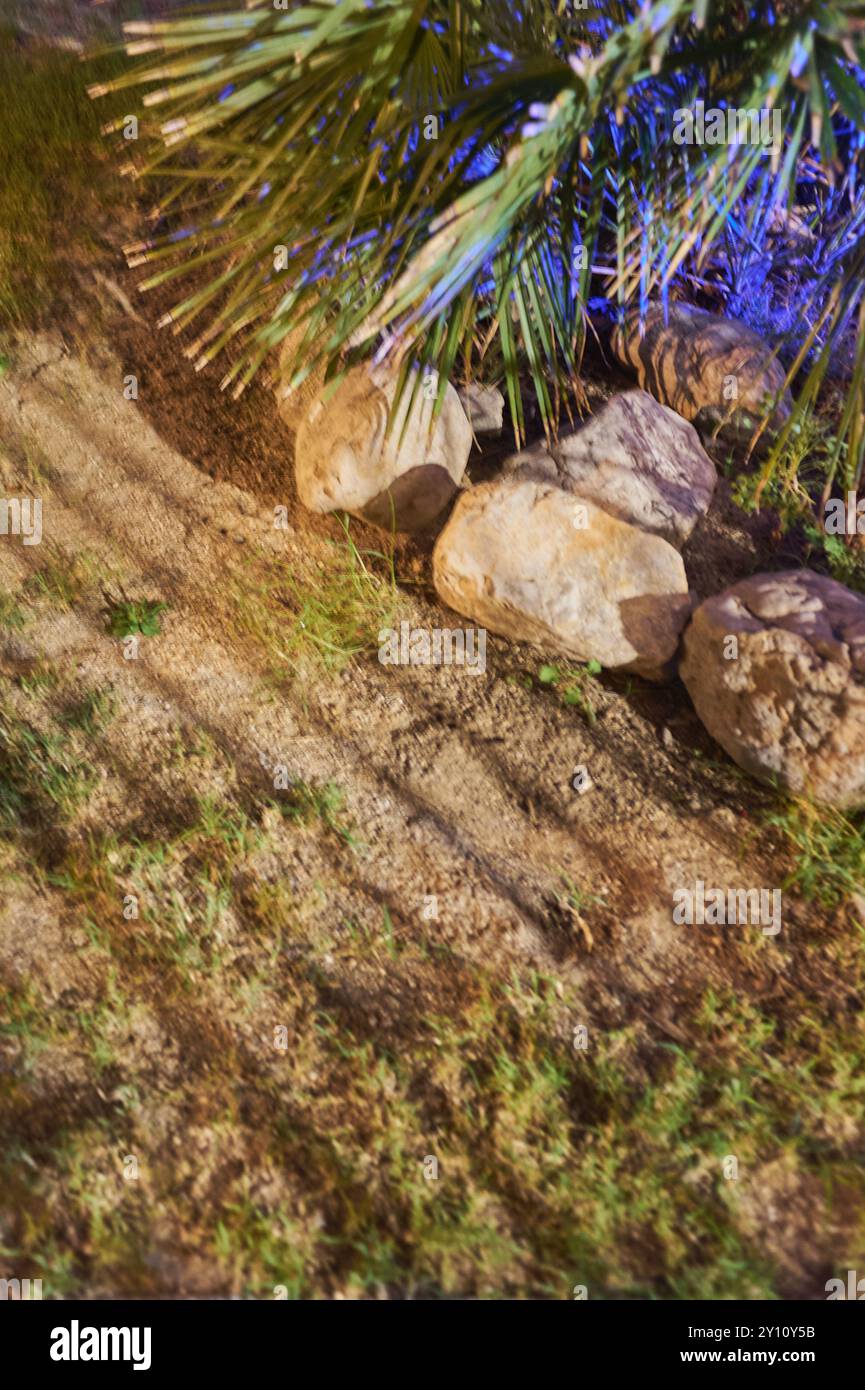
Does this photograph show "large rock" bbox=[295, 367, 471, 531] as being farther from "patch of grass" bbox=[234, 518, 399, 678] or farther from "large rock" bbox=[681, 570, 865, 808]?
"large rock" bbox=[681, 570, 865, 808]

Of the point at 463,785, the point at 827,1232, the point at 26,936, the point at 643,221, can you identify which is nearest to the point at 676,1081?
the point at 827,1232

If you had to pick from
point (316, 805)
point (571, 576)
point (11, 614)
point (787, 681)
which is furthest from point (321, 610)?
point (787, 681)

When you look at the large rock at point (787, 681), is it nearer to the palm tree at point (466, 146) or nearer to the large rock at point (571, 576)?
the large rock at point (571, 576)

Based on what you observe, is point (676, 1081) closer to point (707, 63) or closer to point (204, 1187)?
point (204, 1187)

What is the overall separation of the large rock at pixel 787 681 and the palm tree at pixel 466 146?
1.37ft

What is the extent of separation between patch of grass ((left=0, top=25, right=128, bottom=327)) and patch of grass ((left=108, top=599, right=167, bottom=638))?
120 cm

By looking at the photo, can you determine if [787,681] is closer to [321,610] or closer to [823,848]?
[823,848]

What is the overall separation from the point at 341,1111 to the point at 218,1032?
0.32 metres

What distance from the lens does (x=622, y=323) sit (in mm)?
3314

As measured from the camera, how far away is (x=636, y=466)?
2973 mm

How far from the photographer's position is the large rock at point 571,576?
8.80ft

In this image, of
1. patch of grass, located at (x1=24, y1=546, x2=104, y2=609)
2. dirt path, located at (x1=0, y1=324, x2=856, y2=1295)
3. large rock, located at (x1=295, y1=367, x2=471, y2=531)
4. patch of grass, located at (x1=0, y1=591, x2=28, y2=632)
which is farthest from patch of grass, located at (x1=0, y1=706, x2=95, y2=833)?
large rock, located at (x1=295, y1=367, x2=471, y2=531)

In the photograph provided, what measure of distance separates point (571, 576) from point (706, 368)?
106 cm

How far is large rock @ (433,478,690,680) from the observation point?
2.68m
